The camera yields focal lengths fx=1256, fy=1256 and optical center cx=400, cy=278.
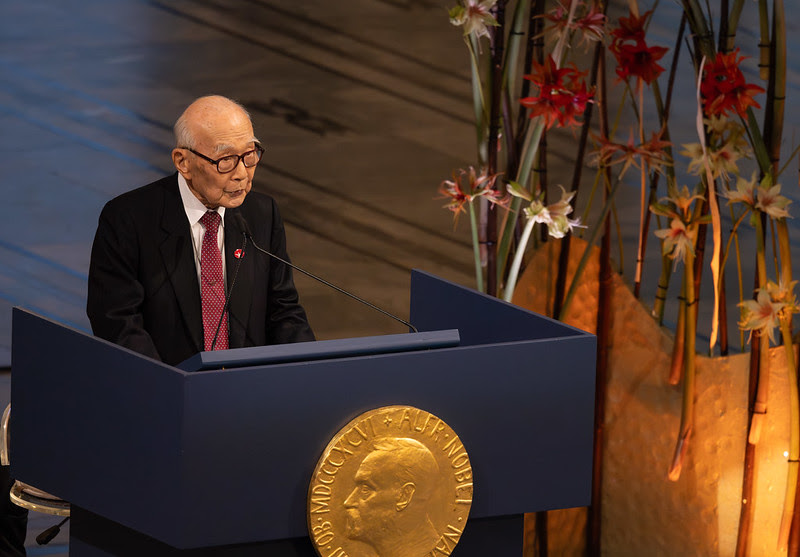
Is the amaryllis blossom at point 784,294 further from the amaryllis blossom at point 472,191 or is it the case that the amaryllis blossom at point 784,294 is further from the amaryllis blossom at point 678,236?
the amaryllis blossom at point 472,191

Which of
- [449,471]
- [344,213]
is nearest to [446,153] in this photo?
[344,213]

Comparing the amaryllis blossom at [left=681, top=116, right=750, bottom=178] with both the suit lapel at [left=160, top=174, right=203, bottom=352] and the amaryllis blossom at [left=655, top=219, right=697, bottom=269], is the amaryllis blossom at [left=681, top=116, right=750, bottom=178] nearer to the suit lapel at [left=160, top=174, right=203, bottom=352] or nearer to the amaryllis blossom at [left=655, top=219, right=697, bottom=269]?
the amaryllis blossom at [left=655, top=219, right=697, bottom=269]

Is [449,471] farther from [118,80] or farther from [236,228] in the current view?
[118,80]

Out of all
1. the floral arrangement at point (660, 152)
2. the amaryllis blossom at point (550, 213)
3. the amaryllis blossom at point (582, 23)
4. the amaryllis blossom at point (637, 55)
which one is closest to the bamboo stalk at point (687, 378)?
the floral arrangement at point (660, 152)

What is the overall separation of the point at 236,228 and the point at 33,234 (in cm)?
228

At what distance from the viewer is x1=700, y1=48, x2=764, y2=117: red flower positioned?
308 cm

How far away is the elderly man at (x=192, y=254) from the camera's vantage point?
2.41 m

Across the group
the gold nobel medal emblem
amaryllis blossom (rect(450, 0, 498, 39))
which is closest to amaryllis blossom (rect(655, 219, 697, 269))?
amaryllis blossom (rect(450, 0, 498, 39))

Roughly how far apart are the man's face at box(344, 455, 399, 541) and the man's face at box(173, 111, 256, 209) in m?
0.71

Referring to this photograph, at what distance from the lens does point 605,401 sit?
3.59 metres

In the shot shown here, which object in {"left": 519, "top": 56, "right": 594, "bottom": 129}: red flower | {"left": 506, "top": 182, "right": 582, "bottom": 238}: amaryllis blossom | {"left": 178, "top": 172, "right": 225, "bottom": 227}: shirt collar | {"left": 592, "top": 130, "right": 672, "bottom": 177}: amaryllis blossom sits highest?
{"left": 519, "top": 56, "right": 594, "bottom": 129}: red flower

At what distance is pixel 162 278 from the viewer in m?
2.51

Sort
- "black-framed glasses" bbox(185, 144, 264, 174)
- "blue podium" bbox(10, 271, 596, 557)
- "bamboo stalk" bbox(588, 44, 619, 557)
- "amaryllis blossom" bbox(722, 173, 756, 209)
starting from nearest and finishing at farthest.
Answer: "blue podium" bbox(10, 271, 596, 557)
"black-framed glasses" bbox(185, 144, 264, 174)
"amaryllis blossom" bbox(722, 173, 756, 209)
"bamboo stalk" bbox(588, 44, 619, 557)

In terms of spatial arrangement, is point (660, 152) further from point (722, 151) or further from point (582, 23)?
point (582, 23)
